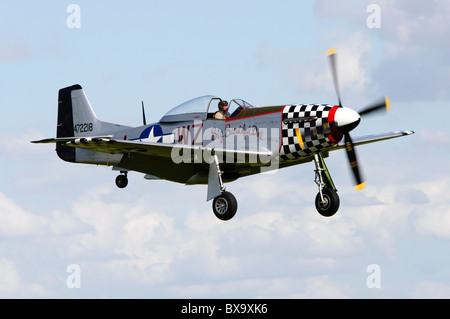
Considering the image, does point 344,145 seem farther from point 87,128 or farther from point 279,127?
point 87,128

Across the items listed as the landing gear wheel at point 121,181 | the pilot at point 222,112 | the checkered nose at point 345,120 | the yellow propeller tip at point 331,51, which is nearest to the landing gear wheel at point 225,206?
the pilot at point 222,112

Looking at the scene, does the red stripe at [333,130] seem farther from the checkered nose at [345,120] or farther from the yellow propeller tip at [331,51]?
the yellow propeller tip at [331,51]

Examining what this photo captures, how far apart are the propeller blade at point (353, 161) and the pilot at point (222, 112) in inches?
118

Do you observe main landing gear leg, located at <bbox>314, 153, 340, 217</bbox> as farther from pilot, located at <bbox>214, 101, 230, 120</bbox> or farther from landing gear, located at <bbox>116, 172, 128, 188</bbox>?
landing gear, located at <bbox>116, 172, 128, 188</bbox>

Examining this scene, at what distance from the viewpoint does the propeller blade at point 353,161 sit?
18.6 m

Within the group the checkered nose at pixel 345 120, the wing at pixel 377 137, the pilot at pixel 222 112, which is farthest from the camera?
the wing at pixel 377 137

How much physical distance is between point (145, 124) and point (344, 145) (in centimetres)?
575

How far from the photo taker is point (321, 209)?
18.7 metres

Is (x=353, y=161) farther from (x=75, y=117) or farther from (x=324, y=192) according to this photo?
(x=75, y=117)

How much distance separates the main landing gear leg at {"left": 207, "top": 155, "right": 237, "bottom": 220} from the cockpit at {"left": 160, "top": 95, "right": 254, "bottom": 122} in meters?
1.22

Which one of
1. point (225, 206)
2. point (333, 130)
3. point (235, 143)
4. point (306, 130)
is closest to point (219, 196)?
point (225, 206)

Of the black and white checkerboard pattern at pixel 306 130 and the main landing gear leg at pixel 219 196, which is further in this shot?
the main landing gear leg at pixel 219 196

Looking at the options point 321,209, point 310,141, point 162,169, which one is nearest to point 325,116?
point 310,141

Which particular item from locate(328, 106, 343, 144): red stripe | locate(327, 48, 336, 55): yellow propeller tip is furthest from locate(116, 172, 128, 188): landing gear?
locate(327, 48, 336, 55): yellow propeller tip
